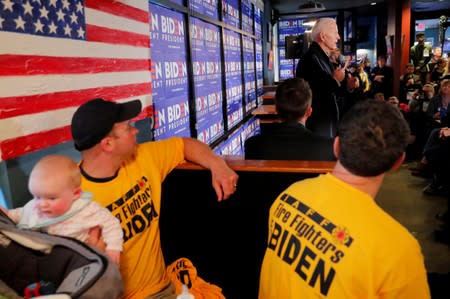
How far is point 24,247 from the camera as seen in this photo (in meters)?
1.16

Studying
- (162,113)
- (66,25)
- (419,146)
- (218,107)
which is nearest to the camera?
(66,25)

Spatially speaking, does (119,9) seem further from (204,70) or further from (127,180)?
(204,70)

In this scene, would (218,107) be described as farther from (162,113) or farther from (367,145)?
(367,145)

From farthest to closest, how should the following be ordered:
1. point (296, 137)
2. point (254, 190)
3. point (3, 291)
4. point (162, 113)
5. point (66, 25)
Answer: point (162, 113)
point (296, 137)
point (254, 190)
point (66, 25)
point (3, 291)

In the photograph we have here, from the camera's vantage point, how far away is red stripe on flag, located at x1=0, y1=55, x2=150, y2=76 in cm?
169

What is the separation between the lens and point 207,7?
4961 mm

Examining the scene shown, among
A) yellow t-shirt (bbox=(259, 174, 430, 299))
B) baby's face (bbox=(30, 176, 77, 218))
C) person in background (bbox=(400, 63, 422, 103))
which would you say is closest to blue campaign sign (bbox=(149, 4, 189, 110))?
baby's face (bbox=(30, 176, 77, 218))

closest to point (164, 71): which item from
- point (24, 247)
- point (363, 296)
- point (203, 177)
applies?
point (203, 177)

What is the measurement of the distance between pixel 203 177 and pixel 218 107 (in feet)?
10.9

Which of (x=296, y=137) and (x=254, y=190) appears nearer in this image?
(x=254, y=190)

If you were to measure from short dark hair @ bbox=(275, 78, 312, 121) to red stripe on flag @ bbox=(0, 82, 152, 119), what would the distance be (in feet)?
3.31

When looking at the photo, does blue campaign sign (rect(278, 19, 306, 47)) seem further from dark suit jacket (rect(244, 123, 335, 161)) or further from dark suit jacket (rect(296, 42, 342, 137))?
dark suit jacket (rect(244, 123, 335, 161))

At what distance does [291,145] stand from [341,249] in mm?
1350

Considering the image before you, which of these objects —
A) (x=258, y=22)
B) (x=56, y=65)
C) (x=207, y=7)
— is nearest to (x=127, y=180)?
(x=56, y=65)
